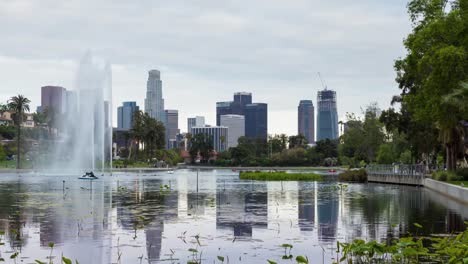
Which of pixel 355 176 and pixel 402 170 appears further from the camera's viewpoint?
pixel 355 176

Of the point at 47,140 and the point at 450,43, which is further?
the point at 47,140

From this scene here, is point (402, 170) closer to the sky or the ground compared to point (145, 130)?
closer to the ground

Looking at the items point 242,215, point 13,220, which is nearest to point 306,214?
point 242,215

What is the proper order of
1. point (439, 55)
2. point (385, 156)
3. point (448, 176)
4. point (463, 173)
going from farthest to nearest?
point (385, 156), point (463, 173), point (448, 176), point (439, 55)

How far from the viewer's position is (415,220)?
100ft

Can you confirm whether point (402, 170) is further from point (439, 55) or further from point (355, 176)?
point (439, 55)

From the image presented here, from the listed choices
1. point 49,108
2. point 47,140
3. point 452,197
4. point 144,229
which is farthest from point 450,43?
point 49,108

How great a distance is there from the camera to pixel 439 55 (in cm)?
4766

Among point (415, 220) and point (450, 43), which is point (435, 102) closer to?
point (450, 43)

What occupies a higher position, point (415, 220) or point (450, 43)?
point (450, 43)

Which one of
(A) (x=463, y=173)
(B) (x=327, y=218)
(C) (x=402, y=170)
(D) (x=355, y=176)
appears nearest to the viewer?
(B) (x=327, y=218)

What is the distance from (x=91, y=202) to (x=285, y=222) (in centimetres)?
1778

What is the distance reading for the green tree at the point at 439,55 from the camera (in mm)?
48188

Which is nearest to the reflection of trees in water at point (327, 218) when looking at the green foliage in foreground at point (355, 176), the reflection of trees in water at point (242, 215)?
the reflection of trees in water at point (242, 215)
